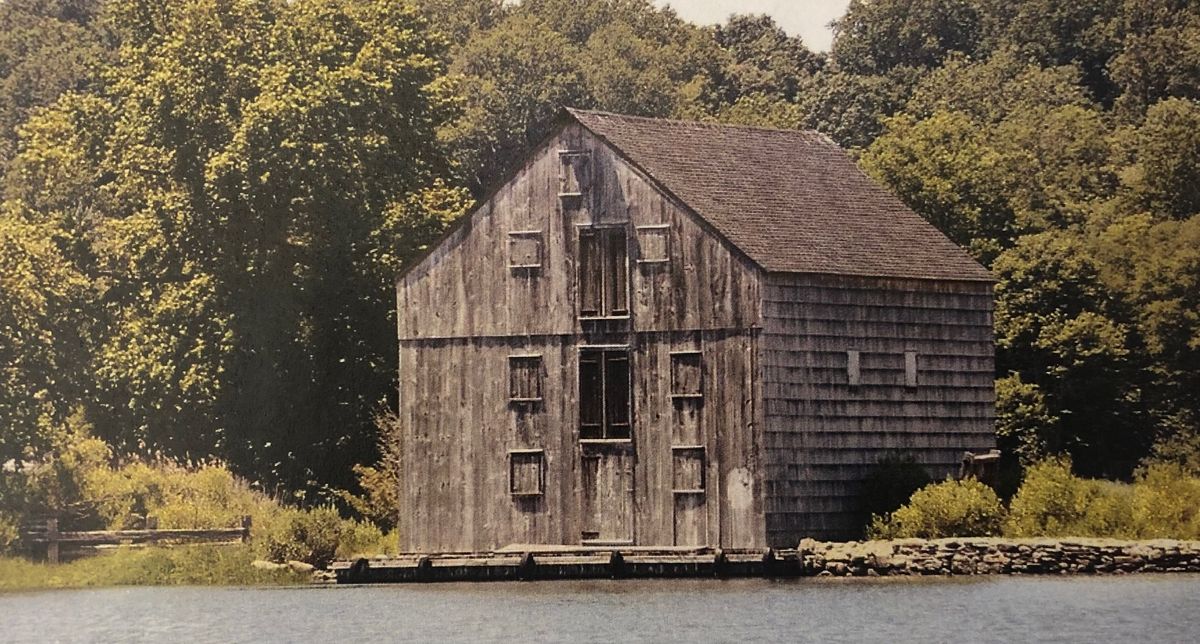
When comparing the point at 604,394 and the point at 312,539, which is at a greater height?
the point at 604,394

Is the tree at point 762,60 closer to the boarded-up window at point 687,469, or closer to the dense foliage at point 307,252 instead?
the dense foliage at point 307,252

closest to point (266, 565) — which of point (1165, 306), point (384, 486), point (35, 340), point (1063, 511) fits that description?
point (384, 486)

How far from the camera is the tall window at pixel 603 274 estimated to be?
55.5 meters

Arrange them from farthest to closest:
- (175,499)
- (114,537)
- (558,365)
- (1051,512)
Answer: (175,499) → (114,537) → (558,365) → (1051,512)

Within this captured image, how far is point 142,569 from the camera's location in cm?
5931

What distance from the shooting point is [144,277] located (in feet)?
233

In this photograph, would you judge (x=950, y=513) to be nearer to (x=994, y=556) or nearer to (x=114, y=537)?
→ (x=994, y=556)

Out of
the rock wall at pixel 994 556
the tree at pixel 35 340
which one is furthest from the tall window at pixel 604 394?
the tree at pixel 35 340

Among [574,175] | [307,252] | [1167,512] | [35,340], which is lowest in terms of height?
[1167,512]

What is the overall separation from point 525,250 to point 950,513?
34.0 ft

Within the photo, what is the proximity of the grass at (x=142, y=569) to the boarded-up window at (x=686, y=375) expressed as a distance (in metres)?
10.1

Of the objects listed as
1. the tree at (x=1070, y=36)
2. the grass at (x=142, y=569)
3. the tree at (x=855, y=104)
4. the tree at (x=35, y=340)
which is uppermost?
the tree at (x=1070, y=36)

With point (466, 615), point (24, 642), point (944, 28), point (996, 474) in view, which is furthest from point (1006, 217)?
point (944, 28)

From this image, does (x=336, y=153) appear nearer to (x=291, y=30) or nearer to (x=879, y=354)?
(x=291, y=30)
